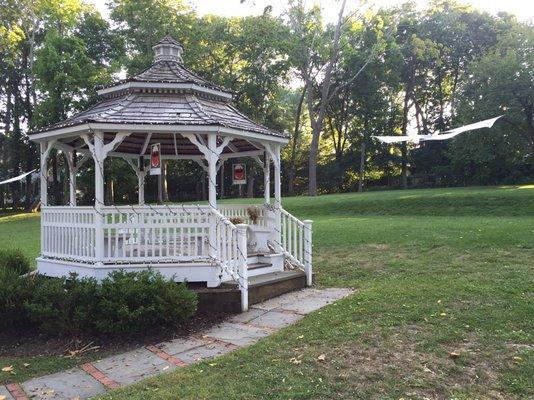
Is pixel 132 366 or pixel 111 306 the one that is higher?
pixel 111 306

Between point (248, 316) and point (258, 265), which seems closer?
point (248, 316)

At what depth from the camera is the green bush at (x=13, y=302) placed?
5961 millimetres

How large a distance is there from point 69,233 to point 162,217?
67.6 inches

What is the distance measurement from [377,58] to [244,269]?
109 ft

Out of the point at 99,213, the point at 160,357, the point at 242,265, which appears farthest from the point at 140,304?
the point at 99,213

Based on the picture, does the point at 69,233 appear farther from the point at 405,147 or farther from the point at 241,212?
the point at 405,147

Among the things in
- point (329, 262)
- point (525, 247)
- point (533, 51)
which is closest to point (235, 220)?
point (329, 262)

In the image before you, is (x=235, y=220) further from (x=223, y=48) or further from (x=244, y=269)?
(x=223, y=48)

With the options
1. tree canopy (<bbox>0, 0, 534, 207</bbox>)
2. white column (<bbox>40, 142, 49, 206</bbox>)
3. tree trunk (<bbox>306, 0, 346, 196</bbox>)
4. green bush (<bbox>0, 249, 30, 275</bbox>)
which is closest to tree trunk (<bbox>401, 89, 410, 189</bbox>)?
tree canopy (<bbox>0, 0, 534, 207</bbox>)

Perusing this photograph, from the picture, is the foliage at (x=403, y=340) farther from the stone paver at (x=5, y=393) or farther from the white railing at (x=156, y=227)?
the white railing at (x=156, y=227)

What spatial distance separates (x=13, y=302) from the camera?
237 inches

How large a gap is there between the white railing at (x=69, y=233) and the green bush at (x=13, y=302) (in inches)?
40.9

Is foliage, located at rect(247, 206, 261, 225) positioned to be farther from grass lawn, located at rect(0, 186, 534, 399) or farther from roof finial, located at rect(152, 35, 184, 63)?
roof finial, located at rect(152, 35, 184, 63)

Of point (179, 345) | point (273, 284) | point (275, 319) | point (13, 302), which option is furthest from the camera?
point (273, 284)
